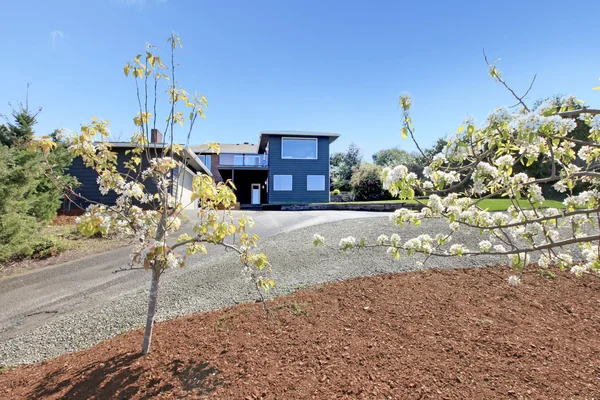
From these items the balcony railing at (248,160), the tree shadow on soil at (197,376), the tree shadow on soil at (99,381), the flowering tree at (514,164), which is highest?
the balcony railing at (248,160)

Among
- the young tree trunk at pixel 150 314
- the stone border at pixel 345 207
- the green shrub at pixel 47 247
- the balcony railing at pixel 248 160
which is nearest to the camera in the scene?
the young tree trunk at pixel 150 314

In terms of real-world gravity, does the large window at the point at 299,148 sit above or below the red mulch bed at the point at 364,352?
above

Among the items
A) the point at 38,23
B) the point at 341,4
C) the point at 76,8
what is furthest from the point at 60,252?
the point at 341,4

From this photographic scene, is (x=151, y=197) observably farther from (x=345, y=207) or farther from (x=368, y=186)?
(x=368, y=186)

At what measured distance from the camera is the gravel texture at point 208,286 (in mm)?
3670

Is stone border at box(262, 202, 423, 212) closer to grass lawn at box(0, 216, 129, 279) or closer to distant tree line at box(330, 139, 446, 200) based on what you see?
distant tree line at box(330, 139, 446, 200)

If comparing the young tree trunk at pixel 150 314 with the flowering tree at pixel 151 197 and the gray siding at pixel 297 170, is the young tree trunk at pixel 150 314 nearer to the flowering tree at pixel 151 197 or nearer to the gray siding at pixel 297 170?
the flowering tree at pixel 151 197

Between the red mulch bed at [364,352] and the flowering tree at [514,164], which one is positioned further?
the red mulch bed at [364,352]

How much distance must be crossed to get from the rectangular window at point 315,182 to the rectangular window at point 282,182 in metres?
1.38

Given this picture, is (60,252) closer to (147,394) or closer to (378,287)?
(147,394)

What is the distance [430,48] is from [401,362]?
862 cm

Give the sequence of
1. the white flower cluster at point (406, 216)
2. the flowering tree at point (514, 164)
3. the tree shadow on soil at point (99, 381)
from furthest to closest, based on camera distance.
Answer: the white flower cluster at point (406, 216) < the tree shadow on soil at point (99, 381) < the flowering tree at point (514, 164)

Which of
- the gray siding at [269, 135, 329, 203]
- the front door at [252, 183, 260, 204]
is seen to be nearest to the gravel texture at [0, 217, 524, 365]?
the gray siding at [269, 135, 329, 203]

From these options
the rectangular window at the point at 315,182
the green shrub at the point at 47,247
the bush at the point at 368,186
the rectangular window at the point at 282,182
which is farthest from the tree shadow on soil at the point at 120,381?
the bush at the point at 368,186
